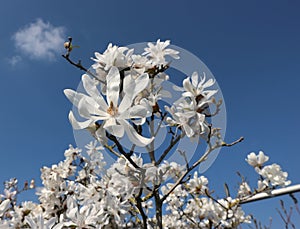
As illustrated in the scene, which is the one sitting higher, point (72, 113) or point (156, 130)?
point (156, 130)

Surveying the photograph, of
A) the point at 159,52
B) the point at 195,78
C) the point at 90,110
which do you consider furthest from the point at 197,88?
the point at 90,110

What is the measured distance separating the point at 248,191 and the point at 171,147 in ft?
3.48

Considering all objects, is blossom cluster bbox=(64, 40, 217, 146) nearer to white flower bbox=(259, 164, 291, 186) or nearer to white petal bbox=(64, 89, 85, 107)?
white petal bbox=(64, 89, 85, 107)

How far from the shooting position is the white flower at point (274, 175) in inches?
61.0

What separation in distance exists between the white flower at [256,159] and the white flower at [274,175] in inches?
2.0

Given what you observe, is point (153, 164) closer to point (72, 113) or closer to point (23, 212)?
point (72, 113)

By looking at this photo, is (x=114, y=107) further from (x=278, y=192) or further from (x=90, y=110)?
(x=278, y=192)

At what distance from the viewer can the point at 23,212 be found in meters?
1.73

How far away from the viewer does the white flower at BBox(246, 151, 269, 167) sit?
1638 mm

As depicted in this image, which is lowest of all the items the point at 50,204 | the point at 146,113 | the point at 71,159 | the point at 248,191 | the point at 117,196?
the point at 146,113

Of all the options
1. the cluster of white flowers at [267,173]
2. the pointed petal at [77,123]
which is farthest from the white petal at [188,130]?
the cluster of white flowers at [267,173]

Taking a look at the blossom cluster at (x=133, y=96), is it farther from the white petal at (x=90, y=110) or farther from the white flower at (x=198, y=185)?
the white flower at (x=198, y=185)

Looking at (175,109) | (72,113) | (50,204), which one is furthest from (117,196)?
(50,204)

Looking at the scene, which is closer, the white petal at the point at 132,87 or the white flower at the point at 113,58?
the white petal at the point at 132,87
